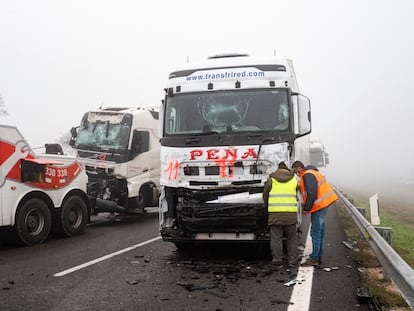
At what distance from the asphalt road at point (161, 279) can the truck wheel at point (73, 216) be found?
34.1 inches

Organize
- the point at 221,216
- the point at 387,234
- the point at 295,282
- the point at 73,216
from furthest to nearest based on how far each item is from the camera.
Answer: the point at 73,216 < the point at 221,216 < the point at 387,234 < the point at 295,282

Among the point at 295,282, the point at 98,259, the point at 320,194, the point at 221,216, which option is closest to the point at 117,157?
the point at 98,259

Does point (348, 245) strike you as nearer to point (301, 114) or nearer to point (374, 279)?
point (374, 279)

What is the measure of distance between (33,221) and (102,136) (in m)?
4.09

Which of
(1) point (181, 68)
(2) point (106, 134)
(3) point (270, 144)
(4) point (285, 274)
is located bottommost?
(4) point (285, 274)

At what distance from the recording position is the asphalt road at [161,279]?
15.2 feet

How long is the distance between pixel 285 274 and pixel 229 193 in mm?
1507

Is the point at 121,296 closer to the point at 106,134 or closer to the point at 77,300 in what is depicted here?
the point at 77,300

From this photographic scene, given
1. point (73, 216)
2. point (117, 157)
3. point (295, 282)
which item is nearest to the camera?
point (295, 282)

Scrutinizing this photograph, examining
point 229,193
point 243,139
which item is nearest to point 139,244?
point 229,193

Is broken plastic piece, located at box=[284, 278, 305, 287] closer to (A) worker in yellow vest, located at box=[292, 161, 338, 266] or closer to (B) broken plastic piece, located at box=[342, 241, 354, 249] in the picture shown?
(A) worker in yellow vest, located at box=[292, 161, 338, 266]

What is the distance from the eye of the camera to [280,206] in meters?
6.29

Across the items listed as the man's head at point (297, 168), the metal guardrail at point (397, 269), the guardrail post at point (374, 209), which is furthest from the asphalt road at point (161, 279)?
the man's head at point (297, 168)

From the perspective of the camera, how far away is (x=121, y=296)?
4.91 m
